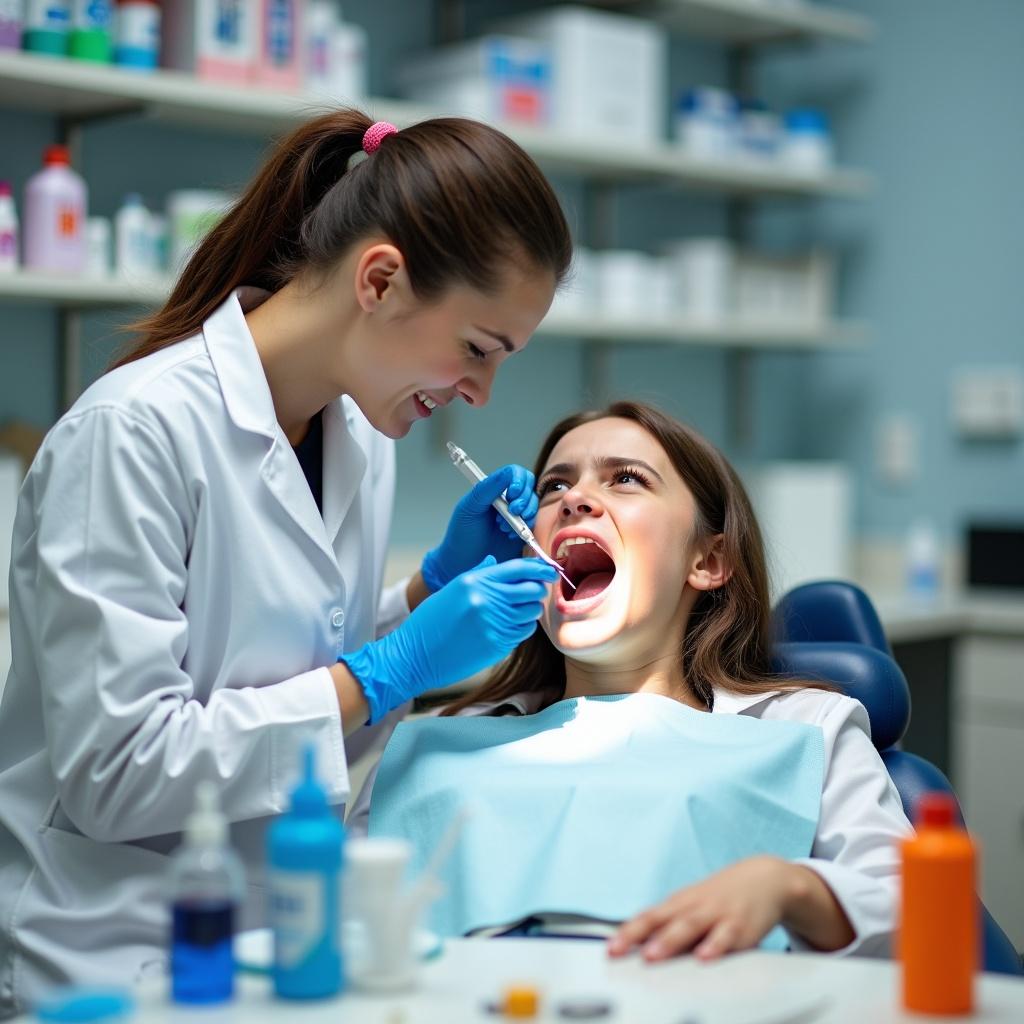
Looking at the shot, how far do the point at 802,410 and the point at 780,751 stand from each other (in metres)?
2.90

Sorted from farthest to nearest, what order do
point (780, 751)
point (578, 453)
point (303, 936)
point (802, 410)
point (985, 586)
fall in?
point (802, 410), point (985, 586), point (578, 453), point (780, 751), point (303, 936)

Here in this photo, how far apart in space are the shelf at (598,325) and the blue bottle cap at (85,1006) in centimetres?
166

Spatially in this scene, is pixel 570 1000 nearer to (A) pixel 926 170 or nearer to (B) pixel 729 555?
(B) pixel 729 555

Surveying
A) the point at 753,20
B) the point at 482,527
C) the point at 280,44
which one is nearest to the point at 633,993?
the point at 482,527

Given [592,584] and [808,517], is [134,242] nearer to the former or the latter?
[592,584]

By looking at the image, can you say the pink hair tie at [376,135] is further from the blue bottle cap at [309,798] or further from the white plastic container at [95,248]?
the white plastic container at [95,248]

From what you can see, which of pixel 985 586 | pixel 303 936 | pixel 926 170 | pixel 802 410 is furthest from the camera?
pixel 802 410

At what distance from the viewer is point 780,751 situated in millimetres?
1564

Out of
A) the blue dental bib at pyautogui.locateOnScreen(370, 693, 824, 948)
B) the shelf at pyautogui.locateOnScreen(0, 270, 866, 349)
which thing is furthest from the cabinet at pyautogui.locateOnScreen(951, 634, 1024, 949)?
the blue dental bib at pyautogui.locateOnScreen(370, 693, 824, 948)

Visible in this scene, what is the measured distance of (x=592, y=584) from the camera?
199 centimetres

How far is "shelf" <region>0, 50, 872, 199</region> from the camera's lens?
100.0 inches

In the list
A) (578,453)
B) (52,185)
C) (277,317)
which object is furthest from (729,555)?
(52,185)

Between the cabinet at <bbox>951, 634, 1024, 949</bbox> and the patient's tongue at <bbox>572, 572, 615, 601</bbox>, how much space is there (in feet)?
5.53

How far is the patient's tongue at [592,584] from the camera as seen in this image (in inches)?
77.3
